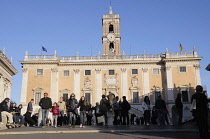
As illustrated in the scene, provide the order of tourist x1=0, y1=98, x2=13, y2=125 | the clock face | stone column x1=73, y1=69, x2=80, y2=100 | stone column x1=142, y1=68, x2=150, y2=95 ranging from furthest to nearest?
1. the clock face
2. stone column x1=73, y1=69, x2=80, y2=100
3. stone column x1=142, y1=68, x2=150, y2=95
4. tourist x1=0, y1=98, x2=13, y2=125

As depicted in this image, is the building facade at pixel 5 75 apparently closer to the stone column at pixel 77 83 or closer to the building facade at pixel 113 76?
the building facade at pixel 113 76

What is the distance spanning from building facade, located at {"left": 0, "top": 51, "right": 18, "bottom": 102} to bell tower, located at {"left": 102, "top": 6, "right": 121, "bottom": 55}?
49.2 feet

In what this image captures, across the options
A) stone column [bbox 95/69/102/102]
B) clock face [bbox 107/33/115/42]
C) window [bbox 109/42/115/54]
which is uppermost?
clock face [bbox 107/33/115/42]

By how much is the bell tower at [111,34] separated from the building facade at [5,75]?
590 inches

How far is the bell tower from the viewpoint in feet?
134

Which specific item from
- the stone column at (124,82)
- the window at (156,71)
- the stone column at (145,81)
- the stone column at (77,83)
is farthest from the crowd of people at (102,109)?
the window at (156,71)

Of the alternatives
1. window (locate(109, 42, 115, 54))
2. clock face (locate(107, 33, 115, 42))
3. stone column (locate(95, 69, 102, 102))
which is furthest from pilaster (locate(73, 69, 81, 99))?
clock face (locate(107, 33, 115, 42))

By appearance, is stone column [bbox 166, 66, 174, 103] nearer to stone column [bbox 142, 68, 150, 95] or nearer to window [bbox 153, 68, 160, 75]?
window [bbox 153, 68, 160, 75]

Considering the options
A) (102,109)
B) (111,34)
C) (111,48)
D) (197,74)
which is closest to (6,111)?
(102,109)

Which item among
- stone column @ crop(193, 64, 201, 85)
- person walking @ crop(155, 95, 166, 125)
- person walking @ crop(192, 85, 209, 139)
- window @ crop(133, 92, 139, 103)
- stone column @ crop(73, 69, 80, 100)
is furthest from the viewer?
stone column @ crop(73, 69, 80, 100)

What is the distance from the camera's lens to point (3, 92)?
32062 mm

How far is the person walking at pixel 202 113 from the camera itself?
7.25m

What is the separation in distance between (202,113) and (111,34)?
34.9m

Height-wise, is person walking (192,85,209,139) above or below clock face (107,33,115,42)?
below
